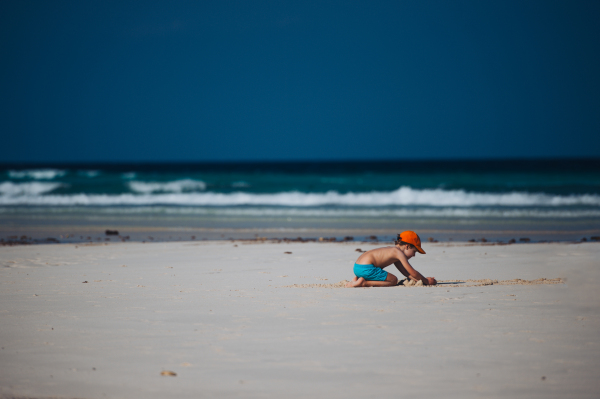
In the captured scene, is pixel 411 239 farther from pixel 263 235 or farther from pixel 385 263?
pixel 263 235

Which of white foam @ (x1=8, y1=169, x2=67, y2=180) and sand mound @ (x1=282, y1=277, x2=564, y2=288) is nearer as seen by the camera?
sand mound @ (x1=282, y1=277, x2=564, y2=288)

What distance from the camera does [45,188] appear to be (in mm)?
29188

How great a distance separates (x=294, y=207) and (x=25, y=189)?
53.4 ft

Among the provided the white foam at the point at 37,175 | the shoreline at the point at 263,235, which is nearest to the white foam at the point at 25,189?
the white foam at the point at 37,175

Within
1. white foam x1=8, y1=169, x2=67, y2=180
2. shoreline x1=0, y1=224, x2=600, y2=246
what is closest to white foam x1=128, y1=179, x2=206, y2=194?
white foam x1=8, y1=169, x2=67, y2=180

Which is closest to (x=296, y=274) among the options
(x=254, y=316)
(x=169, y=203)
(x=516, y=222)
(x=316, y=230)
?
(x=254, y=316)

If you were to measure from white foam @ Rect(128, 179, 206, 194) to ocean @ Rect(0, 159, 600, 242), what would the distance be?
0.06 meters

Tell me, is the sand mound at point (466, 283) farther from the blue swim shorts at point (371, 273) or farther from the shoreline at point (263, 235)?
the shoreline at point (263, 235)

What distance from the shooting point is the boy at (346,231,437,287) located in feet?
21.7

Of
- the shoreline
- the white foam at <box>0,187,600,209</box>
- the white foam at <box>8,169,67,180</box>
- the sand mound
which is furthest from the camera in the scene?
the white foam at <box>8,169,67,180</box>

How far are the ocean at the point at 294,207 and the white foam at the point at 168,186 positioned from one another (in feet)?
0.19

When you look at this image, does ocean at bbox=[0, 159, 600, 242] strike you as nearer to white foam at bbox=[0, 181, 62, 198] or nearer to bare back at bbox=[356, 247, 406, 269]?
white foam at bbox=[0, 181, 62, 198]

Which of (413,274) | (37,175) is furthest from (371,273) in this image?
(37,175)

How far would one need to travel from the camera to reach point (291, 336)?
14.6 ft
